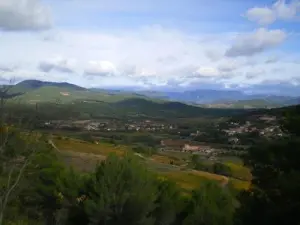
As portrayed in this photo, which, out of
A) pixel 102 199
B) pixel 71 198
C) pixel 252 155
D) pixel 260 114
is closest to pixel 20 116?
pixel 252 155

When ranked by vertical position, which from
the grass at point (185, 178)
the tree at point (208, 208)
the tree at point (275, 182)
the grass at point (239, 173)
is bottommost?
the grass at point (239, 173)

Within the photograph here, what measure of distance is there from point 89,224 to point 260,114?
15550 cm

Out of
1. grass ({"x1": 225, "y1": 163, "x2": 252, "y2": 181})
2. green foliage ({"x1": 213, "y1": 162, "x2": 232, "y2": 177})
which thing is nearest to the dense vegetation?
green foliage ({"x1": 213, "y1": 162, "x2": 232, "y2": 177})

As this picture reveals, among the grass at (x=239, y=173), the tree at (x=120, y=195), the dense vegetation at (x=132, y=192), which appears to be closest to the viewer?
the dense vegetation at (x=132, y=192)

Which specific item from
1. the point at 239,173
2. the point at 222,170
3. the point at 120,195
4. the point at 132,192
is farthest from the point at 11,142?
the point at 239,173

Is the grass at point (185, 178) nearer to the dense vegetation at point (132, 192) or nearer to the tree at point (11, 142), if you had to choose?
the dense vegetation at point (132, 192)

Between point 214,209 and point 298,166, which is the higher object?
point 298,166

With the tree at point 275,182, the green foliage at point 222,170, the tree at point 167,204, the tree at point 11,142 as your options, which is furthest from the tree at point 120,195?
the green foliage at point 222,170

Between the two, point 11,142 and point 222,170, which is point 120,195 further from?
point 222,170

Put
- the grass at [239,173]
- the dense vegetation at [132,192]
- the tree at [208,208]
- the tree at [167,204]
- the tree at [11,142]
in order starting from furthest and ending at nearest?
the grass at [239,173] < the tree at [167,204] < the tree at [208,208] < the dense vegetation at [132,192] < the tree at [11,142]

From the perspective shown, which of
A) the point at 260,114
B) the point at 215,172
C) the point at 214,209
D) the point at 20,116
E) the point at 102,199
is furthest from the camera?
the point at 260,114

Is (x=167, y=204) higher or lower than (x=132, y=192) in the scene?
lower

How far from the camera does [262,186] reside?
1867cm

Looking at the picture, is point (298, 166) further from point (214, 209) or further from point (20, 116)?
point (214, 209)
